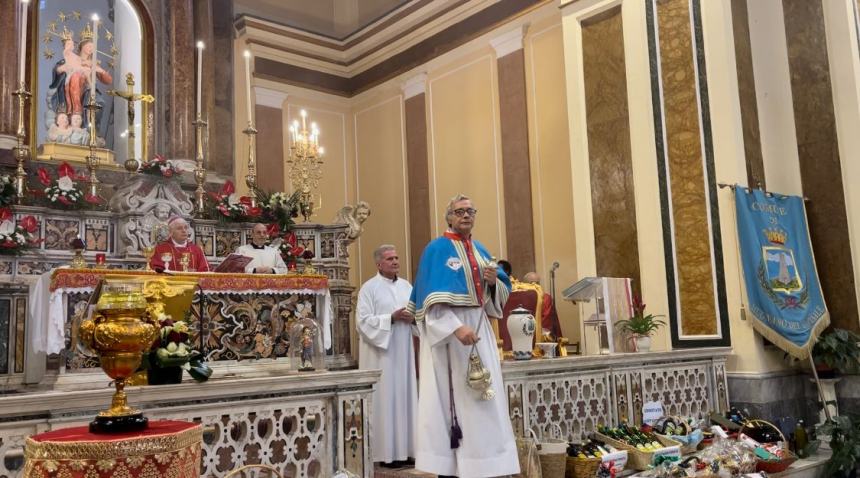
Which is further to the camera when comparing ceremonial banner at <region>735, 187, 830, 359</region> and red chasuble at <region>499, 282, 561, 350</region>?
red chasuble at <region>499, 282, 561, 350</region>

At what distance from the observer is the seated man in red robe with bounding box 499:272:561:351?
8.69m

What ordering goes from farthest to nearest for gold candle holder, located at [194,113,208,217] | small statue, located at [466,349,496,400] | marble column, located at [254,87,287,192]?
marble column, located at [254,87,287,192]
gold candle holder, located at [194,113,208,217]
small statue, located at [466,349,496,400]

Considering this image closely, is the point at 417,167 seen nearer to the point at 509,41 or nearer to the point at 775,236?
the point at 509,41

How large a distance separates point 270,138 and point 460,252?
32.1 feet

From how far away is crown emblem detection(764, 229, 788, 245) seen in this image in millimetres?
7555

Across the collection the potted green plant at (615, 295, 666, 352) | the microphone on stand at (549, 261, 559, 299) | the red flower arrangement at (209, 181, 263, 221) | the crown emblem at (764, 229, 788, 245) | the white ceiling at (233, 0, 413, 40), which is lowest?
the potted green plant at (615, 295, 666, 352)

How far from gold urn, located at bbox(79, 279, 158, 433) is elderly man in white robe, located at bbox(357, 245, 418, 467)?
12.2 ft

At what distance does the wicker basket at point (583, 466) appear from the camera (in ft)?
16.8

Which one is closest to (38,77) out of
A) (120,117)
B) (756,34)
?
(120,117)

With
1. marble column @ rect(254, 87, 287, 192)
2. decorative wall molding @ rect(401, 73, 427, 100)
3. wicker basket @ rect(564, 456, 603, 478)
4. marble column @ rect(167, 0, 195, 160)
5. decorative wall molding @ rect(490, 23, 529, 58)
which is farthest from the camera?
marble column @ rect(254, 87, 287, 192)

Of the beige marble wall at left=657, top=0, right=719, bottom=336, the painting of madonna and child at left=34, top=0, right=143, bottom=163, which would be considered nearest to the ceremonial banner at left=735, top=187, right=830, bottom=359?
the beige marble wall at left=657, top=0, right=719, bottom=336

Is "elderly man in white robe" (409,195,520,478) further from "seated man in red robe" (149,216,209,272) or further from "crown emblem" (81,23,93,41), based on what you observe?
"crown emblem" (81,23,93,41)

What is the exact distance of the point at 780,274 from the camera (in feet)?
24.6

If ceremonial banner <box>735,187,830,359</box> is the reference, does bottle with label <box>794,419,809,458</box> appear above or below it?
below
